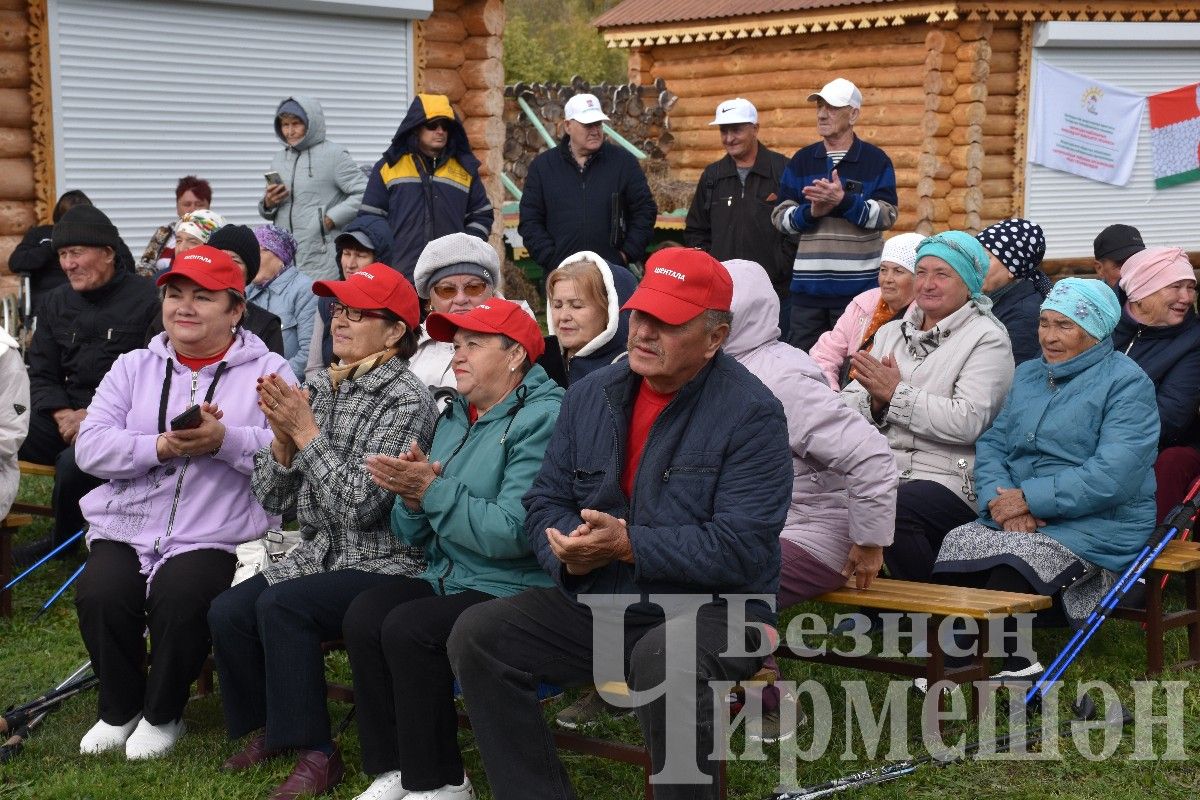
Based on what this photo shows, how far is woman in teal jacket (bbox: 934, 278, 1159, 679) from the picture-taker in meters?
4.70

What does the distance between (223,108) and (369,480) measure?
7309 mm

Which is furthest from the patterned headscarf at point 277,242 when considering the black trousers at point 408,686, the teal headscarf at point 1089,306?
the teal headscarf at point 1089,306

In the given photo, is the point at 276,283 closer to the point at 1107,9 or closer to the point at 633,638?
the point at 633,638

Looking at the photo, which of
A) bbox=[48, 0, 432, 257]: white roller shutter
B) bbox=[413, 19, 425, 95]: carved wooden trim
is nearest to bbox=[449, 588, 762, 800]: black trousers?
bbox=[48, 0, 432, 257]: white roller shutter

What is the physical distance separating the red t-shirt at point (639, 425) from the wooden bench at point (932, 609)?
1084mm

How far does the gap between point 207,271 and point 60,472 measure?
2.20 meters

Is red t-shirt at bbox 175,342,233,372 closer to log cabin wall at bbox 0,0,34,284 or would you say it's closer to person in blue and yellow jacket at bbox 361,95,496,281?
person in blue and yellow jacket at bbox 361,95,496,281

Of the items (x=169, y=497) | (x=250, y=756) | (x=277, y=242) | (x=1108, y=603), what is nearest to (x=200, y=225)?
(x=277, y=242)

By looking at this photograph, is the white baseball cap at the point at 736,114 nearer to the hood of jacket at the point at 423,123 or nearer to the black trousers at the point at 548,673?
the hood of jacket at the point at 423,123

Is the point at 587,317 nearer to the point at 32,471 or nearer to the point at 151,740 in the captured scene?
the point at 151,740

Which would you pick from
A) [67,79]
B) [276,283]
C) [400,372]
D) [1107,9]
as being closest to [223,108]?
[67,79]

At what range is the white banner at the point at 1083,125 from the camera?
1539cm

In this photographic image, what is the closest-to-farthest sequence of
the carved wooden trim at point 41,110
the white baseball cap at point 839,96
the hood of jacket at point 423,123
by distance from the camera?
1. the white baseball cap at point 839,96
2. the hood of jacket at point 423,123
3. the carved wooden trim at point 41,110

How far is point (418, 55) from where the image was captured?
38.2 feet
